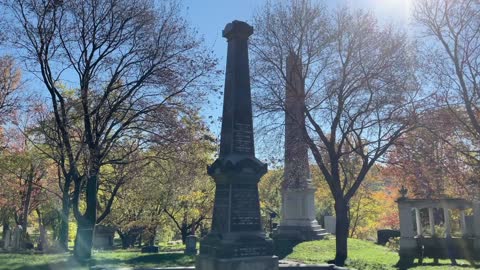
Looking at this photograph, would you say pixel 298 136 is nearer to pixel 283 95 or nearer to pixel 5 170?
pixel 283 95

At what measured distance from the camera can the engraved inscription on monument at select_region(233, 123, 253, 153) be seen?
10.7 meters

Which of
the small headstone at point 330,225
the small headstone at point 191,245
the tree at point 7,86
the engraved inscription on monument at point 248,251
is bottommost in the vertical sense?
the small headstone at point 191,245

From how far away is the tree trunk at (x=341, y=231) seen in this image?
1555 cm

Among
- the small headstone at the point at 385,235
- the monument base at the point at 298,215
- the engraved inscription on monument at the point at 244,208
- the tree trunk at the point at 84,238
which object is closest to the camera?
the engraved inscription on monument at the point at 244,208

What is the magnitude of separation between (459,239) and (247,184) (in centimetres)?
1271

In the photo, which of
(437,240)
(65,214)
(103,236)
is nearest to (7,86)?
(65,214)

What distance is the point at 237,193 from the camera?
1028 cm

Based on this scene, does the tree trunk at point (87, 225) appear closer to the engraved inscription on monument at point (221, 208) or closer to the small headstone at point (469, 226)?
the engraved inscription on monument at point (221, 208)

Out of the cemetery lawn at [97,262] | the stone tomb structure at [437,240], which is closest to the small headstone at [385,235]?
the stone tomb structure at [437,240]

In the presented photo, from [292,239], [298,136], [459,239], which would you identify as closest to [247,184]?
[298,136]

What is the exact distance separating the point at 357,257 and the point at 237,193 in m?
9.38

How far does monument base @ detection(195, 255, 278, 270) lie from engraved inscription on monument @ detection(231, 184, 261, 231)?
29.8 inches

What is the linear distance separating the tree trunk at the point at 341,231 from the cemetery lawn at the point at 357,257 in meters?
0.34

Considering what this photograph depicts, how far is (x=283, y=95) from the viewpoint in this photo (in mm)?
16844
